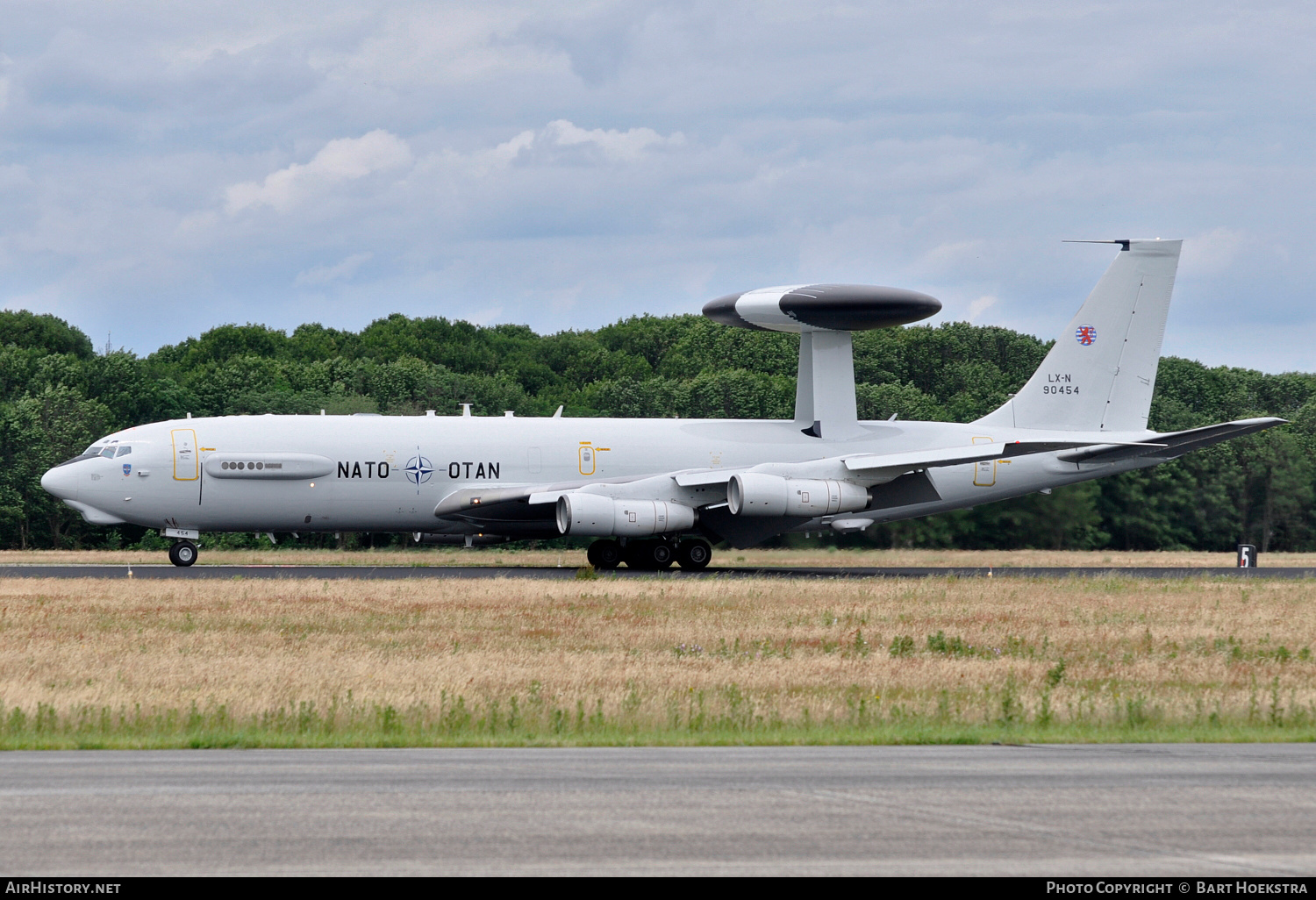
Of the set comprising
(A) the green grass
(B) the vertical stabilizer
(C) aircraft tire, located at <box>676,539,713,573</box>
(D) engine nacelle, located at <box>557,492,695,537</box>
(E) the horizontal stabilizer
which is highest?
(B) the vertical stabilizer

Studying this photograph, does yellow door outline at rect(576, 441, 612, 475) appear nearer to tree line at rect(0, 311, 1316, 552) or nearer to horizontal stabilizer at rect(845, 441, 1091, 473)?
horizontal stabilizer at rect(845, 441, 1091, 473)

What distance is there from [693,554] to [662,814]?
104ft

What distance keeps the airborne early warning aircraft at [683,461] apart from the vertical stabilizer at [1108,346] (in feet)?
0.18

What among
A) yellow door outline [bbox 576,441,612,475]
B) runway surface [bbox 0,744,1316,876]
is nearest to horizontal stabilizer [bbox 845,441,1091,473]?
yellow door outline [bbox 576,441,612,475]

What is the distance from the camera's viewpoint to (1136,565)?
45.7 metres

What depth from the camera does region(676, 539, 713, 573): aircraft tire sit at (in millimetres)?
40844

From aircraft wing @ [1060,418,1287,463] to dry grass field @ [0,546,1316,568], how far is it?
532 centimetres

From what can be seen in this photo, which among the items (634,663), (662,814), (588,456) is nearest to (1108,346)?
(588,456)

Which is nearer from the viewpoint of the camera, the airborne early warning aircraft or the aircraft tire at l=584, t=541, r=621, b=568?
the airborne early warning aircraft

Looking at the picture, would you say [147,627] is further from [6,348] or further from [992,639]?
[6,348]

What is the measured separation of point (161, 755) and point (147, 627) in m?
11.8

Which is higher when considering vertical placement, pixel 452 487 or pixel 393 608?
pixel 452 487

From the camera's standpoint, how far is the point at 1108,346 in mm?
44844
